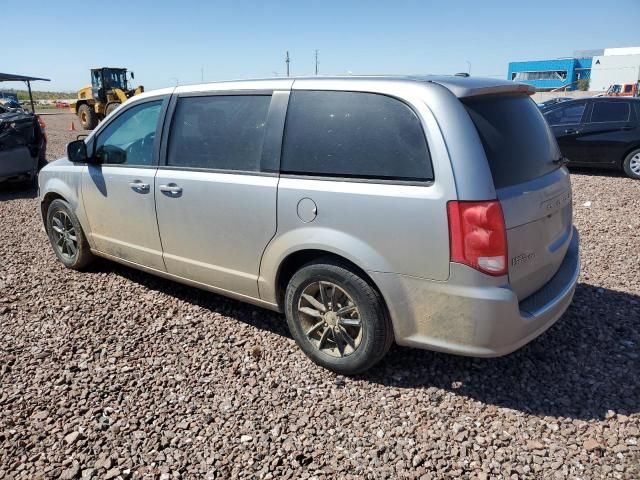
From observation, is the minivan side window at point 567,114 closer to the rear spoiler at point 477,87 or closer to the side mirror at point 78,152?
the rear spoiler at point 477,87

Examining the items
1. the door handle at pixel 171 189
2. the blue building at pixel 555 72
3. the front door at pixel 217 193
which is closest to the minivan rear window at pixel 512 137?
the front door at pixel 217 193

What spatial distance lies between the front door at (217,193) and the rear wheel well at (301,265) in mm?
179

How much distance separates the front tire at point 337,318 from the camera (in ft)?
9.69

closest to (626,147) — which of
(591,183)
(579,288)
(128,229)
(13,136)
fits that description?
(591,183)

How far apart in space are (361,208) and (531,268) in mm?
1006

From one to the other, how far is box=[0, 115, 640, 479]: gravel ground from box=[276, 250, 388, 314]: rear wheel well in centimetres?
48

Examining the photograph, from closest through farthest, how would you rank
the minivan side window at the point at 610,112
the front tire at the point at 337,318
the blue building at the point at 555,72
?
1. the front tire at the point at 337,318
2. the minivan side window at the point at 610,112
3. the blue building at the point at 555,72

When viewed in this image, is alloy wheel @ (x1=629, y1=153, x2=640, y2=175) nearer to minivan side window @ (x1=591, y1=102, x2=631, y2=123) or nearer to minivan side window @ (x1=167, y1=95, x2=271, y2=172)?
minivan side window @ (x1=591, y1=102, x2=631, y2=123)

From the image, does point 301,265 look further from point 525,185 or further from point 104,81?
point 104,81

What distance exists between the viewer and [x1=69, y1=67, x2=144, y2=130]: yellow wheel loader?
23156mm

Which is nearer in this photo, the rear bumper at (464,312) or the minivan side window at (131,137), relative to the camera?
the rear bumper at (464,312)

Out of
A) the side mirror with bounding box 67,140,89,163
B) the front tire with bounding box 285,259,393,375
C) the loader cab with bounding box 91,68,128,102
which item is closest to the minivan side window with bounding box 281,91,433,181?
the front tire with bounding box 285,259,393,375

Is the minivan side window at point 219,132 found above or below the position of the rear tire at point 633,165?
above

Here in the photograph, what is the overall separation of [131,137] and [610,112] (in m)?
9.52
